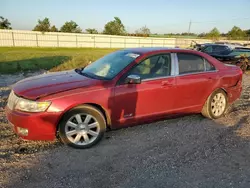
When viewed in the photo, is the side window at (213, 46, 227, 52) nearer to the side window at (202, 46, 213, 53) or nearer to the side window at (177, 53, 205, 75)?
the side window at (202, 46, 213, 53)

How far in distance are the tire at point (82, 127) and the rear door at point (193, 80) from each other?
65.3 inches

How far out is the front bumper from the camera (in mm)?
3574

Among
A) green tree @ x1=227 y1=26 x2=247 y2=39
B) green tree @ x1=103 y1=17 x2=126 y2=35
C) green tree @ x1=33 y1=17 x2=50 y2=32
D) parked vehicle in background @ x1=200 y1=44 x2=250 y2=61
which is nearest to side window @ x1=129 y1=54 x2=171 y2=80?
parked vehicle in background @ x1=200 y1=44 x2=250 y2=61

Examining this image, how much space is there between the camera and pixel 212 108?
5.25m

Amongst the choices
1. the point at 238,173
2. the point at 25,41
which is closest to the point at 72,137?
the point at 238,173

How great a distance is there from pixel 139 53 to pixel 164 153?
74.1 inches

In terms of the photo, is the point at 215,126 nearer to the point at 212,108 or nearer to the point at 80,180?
the point at 212,108

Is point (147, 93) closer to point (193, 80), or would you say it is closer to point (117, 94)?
point (117, 94)

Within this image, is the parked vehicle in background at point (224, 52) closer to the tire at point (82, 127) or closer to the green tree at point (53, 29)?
the tire at point (82, 127)

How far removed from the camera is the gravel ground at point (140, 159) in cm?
305

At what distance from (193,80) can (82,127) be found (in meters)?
2.36

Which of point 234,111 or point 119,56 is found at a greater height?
point 119,56

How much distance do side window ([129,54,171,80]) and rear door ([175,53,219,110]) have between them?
0.86ft

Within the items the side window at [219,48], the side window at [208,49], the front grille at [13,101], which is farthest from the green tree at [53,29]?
the front grille at [13,101]
